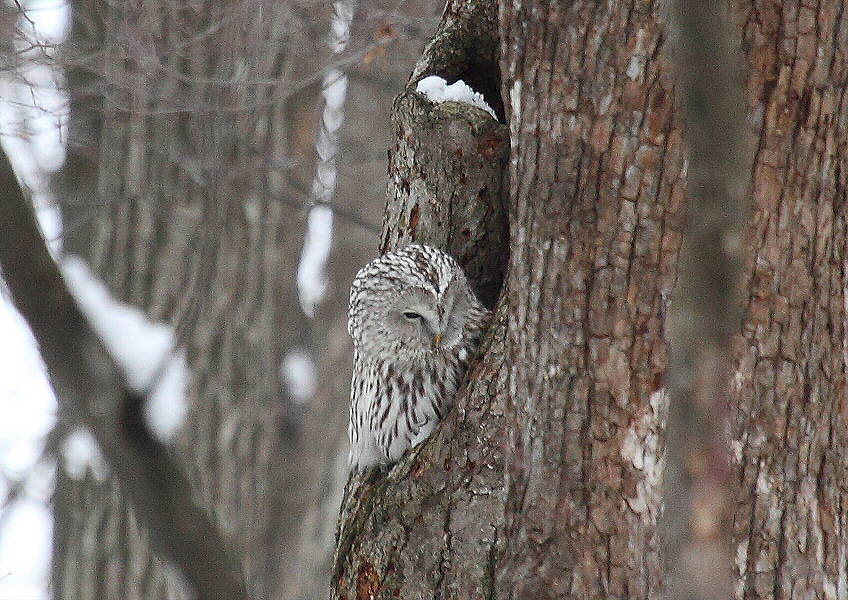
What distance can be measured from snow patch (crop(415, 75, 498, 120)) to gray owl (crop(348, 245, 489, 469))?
0.49m

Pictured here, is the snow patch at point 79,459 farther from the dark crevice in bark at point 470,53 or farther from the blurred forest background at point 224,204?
the dark crevice in bark at point 470,53

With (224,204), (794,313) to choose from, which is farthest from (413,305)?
(224,204)

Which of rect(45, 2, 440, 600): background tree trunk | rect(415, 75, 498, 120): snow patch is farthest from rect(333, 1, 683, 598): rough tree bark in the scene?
rect(45, 2, 440, 600): background tree trunk

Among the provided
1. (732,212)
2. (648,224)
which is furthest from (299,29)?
(732,212)

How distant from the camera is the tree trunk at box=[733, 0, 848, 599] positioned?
240 cm

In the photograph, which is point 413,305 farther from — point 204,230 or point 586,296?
point 204,230

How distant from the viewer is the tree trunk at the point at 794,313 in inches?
94.4

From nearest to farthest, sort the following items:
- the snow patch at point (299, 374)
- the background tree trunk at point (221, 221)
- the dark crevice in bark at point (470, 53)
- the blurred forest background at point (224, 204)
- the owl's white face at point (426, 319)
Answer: the owl's white face at point (426, 319), the dark crevice in bark at point (470, 53), the blurred forest background at point (224, 204), the background tree trunk at point (221, 221), the snow patch at point (299, 374)

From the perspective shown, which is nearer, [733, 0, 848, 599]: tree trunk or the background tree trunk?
[733, 0, 848, 599]: tree trunk

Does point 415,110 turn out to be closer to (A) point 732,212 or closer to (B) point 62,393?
(B) point 62,393

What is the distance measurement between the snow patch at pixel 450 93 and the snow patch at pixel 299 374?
4994mm

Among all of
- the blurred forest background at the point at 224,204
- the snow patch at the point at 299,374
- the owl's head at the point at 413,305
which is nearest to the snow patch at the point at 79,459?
the blurred forest background at the point at 224,204

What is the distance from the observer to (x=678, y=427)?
5.66ft

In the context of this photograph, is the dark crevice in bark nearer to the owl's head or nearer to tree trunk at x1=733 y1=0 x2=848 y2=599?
the owl's head
